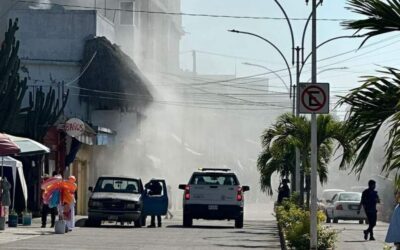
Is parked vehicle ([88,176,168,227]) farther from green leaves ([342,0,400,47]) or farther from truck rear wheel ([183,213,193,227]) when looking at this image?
green leaves ([342,0,400,47])

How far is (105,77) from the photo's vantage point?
61.2 metres

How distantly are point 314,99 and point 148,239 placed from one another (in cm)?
985

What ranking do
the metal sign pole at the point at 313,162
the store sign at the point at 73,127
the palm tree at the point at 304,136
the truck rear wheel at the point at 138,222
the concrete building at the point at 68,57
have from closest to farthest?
the metal sign pole at the point at 313,162 → the palm tree at the point at 304,136 → the truck rear wheel at the point at 138,222 → the store sign at the point at 73,127 → the concrete building at the point at 68,57

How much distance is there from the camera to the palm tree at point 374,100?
45.3 feet

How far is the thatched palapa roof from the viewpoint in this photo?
60.5 m

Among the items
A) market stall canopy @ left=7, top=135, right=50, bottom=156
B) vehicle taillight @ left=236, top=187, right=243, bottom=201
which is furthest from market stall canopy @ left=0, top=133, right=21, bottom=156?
vehicle taillight @ left=236, top=187, right=243, bottom=201

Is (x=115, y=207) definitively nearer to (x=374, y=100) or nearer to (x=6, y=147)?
(x=6, y=147)

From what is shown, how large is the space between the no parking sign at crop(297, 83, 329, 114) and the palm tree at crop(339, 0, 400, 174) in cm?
625

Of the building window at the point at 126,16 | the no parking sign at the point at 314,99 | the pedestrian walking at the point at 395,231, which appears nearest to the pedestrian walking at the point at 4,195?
the no parking sign at the point at 314,99

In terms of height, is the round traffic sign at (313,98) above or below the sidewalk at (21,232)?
above

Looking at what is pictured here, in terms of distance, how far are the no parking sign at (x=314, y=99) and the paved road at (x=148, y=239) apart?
648 centimetres

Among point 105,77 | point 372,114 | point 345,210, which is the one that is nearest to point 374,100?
point 372,114

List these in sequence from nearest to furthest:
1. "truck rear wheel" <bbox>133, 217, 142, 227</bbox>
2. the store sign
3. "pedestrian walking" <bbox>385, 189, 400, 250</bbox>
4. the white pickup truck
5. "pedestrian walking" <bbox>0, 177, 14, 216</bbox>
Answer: "pedestrian walking" <bbox>385, 189, 400, 250</bbox> → "pedestrian walking" <bbox>0, 177, 14, 216</bbox> → "truck rear wheel" <bbox>133, 217, 142, 227</bbox> → the white pickup truck → the store sign

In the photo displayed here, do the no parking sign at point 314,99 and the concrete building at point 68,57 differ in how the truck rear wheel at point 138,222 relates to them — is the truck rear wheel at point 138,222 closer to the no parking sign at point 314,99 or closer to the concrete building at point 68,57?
the no parking sign at point 314,99
